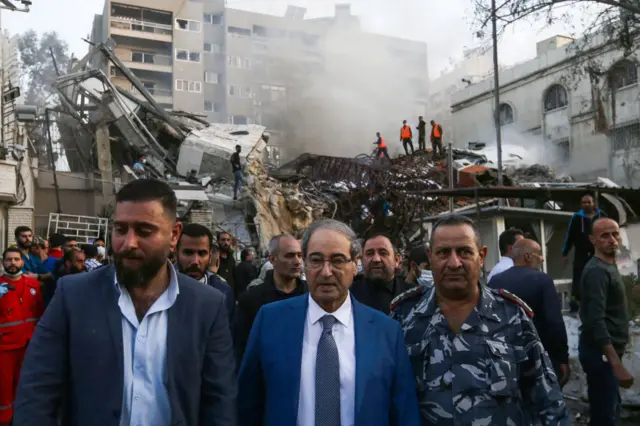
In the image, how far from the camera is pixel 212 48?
47.7 meters

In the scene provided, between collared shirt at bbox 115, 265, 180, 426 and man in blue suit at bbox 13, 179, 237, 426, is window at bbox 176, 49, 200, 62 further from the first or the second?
collared shirt at bbox 115, 265, 180, 426

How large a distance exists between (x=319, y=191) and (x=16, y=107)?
35.8ft

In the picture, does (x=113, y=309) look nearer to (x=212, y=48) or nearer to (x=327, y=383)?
(x=327, y=383)

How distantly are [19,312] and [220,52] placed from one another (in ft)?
150

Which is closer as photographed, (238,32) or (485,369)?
(485,369)

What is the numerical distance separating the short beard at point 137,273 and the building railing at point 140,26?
44899 millimetres

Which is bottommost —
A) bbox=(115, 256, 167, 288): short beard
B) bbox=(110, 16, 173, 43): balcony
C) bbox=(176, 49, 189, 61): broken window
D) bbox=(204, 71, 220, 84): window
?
bbox=(115, 256, 167, 288): short beard

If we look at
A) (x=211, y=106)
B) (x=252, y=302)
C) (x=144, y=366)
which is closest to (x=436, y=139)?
(x=252, y=302)

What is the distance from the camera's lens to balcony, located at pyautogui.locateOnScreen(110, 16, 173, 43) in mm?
41625

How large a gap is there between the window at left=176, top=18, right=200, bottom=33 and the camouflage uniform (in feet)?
154

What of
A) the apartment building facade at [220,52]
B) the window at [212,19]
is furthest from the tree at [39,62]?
the window at [212,19]

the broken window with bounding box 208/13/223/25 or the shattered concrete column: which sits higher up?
the broken window with bounding box 208/13/223/25

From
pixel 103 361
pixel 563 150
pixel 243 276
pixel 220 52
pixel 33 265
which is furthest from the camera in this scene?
pixel 220 52

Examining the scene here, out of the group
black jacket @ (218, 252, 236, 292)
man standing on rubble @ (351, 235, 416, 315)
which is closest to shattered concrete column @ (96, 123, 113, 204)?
black jacket @ (218, 252, 236, 292)
